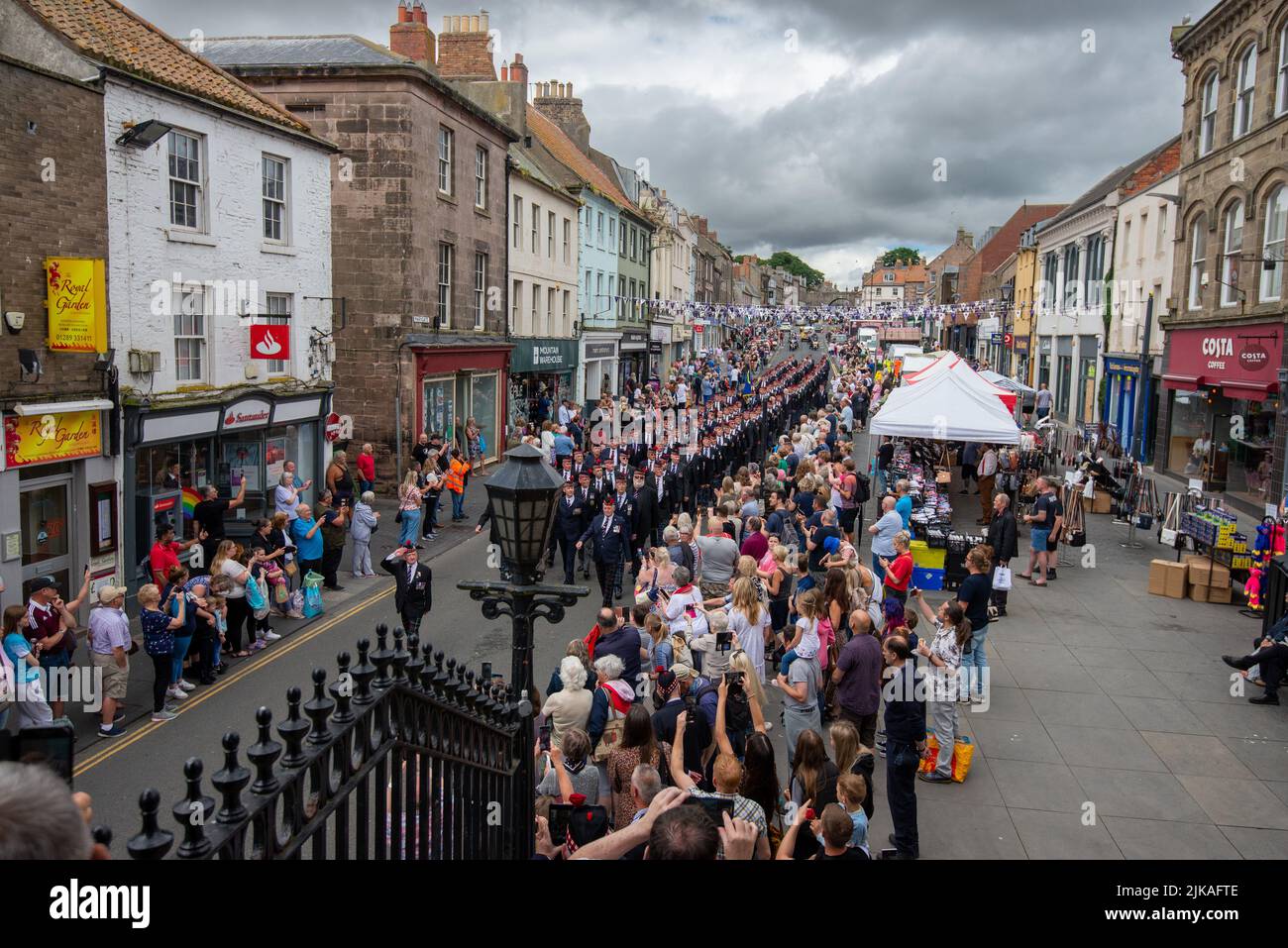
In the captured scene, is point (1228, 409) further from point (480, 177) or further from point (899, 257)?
point (899, 257)

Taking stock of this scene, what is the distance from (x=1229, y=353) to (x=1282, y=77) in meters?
6.38

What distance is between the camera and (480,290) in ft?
93.9

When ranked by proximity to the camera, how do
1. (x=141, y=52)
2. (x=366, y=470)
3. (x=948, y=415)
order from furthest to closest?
(x=366, y=470), (x=948, y=415), (x=141, y=52)

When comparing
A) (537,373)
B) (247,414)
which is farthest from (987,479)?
(537,373)

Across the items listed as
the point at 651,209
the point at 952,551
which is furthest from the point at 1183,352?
the point at 651,209

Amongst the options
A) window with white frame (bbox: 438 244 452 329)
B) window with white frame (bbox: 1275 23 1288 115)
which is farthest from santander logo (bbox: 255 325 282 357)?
window with white frame (bbox: 1275 23 1288 115)

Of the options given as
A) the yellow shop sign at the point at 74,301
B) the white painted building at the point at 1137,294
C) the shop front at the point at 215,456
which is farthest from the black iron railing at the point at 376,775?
the white painted building at the point at 1137,294

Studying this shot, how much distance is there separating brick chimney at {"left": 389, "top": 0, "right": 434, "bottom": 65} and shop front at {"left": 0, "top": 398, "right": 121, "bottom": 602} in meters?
15.8

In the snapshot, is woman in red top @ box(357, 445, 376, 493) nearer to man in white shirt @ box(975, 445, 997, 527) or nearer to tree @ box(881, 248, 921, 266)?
man in white shirt @ box(975, 445, 997, 527)

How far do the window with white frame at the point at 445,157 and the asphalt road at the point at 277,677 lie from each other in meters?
11.8

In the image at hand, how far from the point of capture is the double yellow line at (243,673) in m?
9.31

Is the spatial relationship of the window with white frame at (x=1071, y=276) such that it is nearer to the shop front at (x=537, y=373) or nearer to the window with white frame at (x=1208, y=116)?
the window with white frame at (x=1208, y=116)

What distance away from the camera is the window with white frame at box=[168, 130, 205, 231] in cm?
1517
